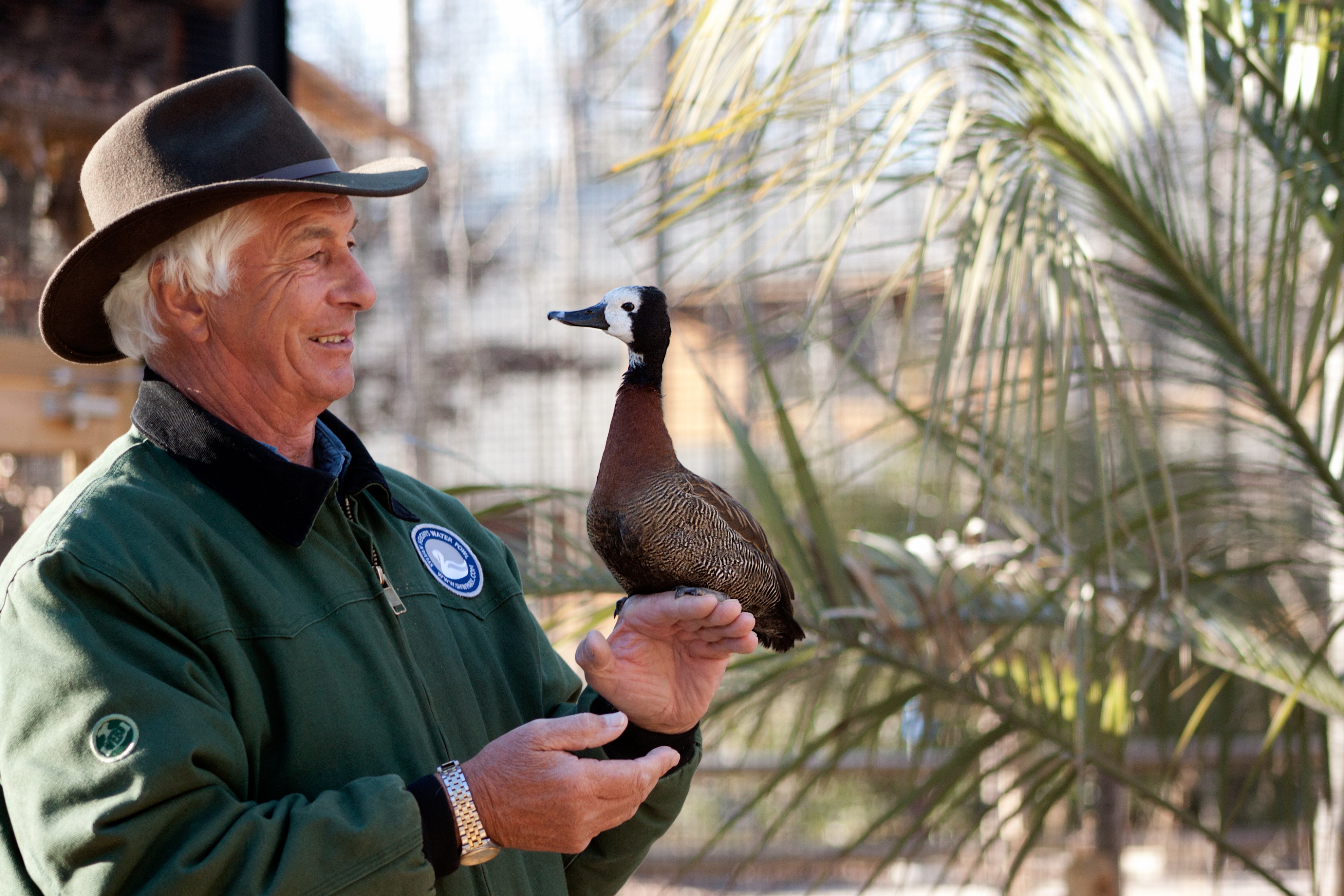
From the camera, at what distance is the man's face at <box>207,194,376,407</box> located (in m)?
1.45

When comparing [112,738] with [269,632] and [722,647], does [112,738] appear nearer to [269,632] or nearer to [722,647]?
[269,632]

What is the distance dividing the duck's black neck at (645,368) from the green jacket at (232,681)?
14.6 inches

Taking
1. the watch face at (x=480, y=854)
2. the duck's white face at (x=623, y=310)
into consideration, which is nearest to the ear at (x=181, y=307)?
the duck's white face at (x=623, y=310)

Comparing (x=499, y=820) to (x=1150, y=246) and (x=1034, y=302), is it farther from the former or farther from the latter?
(x=1150, y=246)

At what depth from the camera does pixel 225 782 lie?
1.17 m

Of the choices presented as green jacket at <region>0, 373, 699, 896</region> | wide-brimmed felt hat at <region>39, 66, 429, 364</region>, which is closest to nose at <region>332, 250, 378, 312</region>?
wide-brimmed felt hat at <region>39, 66, 429, 364</region>

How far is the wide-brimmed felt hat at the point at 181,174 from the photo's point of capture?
1406 mm

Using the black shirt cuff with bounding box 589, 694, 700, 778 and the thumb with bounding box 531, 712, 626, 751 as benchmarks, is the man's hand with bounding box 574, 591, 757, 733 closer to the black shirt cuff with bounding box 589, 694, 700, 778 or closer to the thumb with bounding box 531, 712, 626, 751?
the black shirt cuff with bounding box 589, 694, 700, 778

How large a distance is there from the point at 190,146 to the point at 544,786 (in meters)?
0.92

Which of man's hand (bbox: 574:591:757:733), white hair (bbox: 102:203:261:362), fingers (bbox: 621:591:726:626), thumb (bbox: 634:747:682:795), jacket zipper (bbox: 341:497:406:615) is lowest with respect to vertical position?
thumb (bbox: 634:747:682:795)

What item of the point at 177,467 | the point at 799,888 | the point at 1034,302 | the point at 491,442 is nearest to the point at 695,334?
the point at 491,442

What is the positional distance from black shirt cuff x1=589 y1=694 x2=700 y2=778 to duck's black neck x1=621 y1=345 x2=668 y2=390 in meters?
0.45

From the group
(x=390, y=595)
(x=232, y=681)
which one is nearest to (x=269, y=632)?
(x=232, y=681)

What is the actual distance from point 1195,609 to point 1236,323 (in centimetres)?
71
